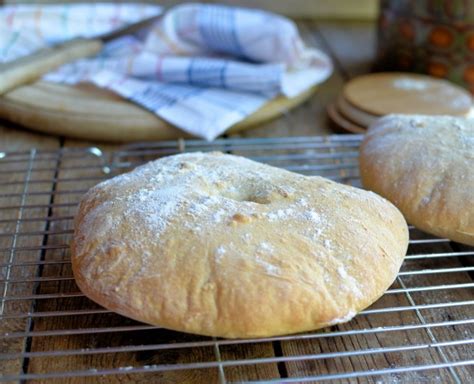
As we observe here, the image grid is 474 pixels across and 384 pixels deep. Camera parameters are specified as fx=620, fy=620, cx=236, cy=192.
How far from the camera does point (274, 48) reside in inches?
68.5

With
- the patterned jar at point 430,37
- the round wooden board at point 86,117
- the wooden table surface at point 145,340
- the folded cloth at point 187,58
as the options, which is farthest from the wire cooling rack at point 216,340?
the patterned jar at point 430,37

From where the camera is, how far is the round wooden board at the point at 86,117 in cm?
147

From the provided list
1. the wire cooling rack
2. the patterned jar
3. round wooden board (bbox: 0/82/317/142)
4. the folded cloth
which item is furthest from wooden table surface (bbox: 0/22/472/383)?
the patterned jar

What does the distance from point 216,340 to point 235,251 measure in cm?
12

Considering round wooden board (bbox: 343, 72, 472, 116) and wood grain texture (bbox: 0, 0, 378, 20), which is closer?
round wooden board (bbox: 343, 72, 472, 116)

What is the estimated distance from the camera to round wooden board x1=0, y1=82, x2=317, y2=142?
1471mm

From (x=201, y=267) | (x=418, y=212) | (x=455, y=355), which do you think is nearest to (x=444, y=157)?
(x=418, y=212)

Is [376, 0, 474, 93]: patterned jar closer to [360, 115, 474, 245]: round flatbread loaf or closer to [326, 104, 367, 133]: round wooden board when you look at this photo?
[326, 104, 367, 133]: round wooden board

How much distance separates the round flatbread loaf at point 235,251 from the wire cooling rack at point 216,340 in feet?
0.13

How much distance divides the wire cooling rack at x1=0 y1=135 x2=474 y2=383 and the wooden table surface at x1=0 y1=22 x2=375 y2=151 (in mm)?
444

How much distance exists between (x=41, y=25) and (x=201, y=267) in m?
1.27

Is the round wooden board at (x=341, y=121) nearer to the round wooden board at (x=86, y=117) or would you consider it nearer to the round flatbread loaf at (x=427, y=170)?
the round wooden board at (x=86, y=117)

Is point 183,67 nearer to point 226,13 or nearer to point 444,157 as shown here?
point 226,13

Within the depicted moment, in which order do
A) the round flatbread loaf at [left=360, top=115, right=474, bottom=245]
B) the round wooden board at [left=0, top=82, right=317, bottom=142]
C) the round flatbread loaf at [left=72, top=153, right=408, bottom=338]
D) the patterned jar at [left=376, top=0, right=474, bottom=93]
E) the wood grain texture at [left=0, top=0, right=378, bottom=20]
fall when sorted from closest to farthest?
1. the round flatbread loaf at [left=72, top=153, right=408, bottom=338]
2. the round flatbread loaf at [left=360, top=115, right=474, bottom=245]
3. the round wooden board at [left=0, top=82, right=317, bottom=142]
4. the patterned jar at [left=376, top=0, right=474, bottom=93]
5. the wood grain texture at [left=0, top=0, right=378, bottom=20]
